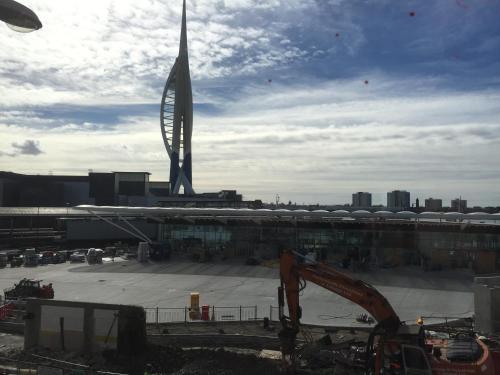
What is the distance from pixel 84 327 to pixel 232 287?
17292 millimetres

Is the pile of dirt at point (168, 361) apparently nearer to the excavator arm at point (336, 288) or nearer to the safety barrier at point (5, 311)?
the excavator arm at point (336, 288)

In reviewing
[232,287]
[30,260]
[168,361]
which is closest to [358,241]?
[232,287]

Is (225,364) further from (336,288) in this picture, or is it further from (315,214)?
(315,214)

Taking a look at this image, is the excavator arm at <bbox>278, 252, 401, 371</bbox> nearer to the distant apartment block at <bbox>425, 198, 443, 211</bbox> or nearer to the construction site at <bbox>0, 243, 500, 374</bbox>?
the construction site at <bbox>0, 243, 500, 374</bbox>

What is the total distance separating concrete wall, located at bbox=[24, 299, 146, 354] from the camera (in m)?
17.1

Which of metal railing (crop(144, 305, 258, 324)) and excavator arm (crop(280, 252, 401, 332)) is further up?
excavator arm (crop(280, 252, 401, 332))

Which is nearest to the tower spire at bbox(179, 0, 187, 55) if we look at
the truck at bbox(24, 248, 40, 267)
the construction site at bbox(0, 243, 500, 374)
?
the truck at bbox(24, 248, 40, 267)

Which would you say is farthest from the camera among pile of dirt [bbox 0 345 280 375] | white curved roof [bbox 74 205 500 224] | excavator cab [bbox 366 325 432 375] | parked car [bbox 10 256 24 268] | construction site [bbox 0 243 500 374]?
white curved roof [bbox 74 205 500 224]

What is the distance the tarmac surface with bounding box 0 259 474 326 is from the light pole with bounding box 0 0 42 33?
18676 mm

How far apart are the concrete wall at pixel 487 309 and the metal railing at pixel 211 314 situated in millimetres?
10166

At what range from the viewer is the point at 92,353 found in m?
17.2

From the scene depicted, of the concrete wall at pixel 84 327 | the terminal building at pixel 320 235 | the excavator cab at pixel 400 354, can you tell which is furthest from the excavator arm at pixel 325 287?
the terminal building at pixel 320 235

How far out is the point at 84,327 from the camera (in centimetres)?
1739

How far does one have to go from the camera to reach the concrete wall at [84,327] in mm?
17109
